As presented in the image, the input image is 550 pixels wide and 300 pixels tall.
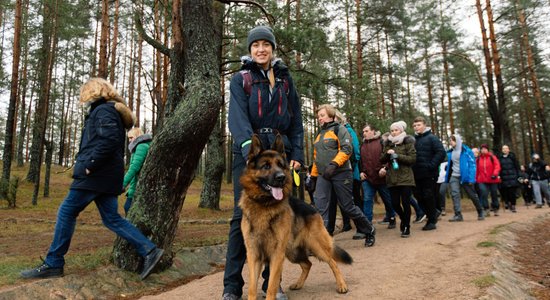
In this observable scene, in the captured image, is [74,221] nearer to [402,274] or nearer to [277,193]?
[277,193]

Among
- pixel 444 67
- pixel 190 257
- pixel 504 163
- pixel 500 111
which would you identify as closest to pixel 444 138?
pixel 444 67

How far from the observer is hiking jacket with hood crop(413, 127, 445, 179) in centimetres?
797

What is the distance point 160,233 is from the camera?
4.68 meters

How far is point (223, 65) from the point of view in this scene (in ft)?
39.4

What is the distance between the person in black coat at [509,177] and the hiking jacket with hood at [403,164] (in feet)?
26.1

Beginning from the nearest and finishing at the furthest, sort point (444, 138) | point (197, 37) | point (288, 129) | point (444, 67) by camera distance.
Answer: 1. point (288, 129)
2. point (197, 37)
3. point (444, 67)
4. point (444, 138)

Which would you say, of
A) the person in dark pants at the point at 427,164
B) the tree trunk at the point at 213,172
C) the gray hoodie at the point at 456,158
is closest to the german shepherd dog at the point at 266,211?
the person in dark pants at the point at 427,164

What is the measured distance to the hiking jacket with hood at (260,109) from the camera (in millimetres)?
3344

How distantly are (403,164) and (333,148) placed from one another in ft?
5.93

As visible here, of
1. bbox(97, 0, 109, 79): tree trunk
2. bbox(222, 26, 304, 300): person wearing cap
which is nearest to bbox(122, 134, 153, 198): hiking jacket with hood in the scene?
bbox(222, 26, 304, 300): person wearing cap

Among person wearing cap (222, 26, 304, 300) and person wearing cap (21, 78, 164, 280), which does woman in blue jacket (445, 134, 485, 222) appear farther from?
person wearing cap (21, 78, 164, 280)

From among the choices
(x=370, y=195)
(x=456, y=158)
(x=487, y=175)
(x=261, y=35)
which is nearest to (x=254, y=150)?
(x=261, y=35)

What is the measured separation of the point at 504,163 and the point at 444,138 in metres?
28.8

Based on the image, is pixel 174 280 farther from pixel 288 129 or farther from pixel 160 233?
pixel 288 129
